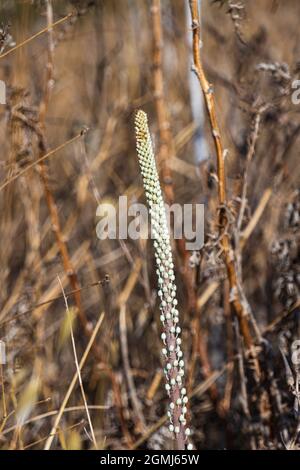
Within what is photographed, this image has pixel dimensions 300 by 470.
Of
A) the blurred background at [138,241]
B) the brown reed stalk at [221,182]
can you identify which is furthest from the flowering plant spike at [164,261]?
the brown reed stalk at [221,182]

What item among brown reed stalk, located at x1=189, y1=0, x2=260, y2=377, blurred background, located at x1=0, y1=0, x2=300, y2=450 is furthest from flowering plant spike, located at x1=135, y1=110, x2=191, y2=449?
brown reed stalk, located at x1=189, y1=0, x2=260, y2=377

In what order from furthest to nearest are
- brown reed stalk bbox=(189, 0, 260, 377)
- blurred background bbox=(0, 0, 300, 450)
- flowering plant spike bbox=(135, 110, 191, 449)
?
blurred background bbox=(0, 0, 300, 450)
brown reed stalk bbox=(189, 0, 260, 377)
flowering plant spike bbox=(135, 110, 191, 449)

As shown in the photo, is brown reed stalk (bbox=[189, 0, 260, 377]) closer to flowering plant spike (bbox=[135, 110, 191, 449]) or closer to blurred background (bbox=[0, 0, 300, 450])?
blurred background (bbox=[0, 0, 300, 450])

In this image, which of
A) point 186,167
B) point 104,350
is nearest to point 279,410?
point 104,350

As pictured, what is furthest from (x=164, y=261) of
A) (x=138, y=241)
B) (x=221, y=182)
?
(x=138, y=241)

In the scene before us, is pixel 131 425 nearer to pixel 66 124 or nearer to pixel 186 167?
pixel 186 167

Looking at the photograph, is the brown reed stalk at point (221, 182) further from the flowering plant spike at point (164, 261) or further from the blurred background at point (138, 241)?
the flowering plant spike at point (164, 261)

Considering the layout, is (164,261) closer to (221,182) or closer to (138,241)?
(221,182)
